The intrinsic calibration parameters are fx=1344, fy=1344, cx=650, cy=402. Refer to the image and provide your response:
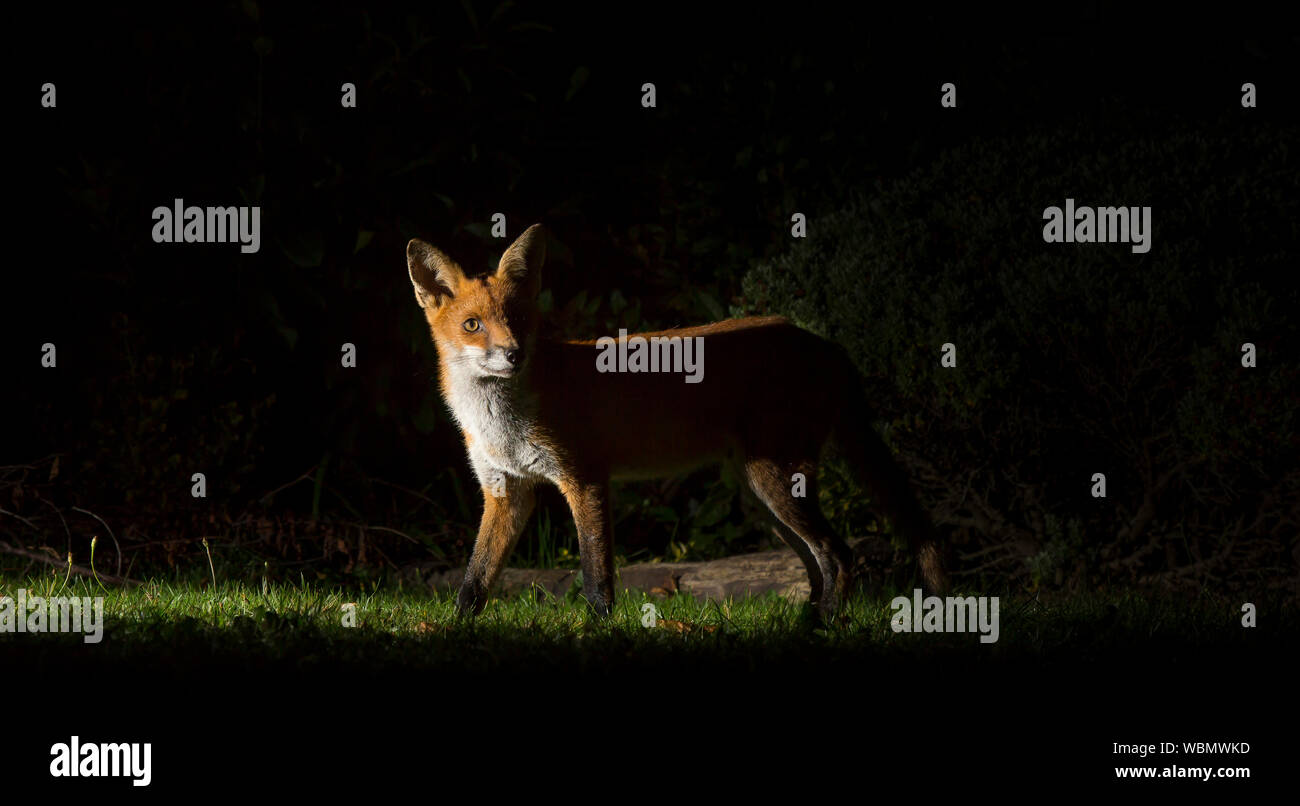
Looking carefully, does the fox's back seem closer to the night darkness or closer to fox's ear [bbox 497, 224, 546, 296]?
fox's ear [bbox 497, 224, 546, 296]

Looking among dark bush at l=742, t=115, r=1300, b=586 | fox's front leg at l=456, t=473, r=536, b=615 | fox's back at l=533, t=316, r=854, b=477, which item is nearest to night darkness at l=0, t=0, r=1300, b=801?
dark bush at l=742, t=115, r=1300, b=586

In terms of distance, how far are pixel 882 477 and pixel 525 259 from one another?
2.03 m

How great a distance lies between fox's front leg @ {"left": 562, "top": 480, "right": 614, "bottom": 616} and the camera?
5.99 m

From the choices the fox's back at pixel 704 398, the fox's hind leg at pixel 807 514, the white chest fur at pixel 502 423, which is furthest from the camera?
the fox's back at pixel 704 398

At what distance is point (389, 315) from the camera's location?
8688mm

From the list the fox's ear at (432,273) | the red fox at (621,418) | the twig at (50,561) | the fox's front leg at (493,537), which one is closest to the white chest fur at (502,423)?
the red fox at (621,418)

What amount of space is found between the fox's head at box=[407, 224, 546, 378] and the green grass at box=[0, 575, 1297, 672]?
118 centimetres

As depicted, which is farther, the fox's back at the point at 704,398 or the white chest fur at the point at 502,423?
the fox's back at the point at 704,398

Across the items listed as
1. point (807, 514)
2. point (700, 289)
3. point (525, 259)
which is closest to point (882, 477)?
point (807, 514)

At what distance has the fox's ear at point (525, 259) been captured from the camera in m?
6.16

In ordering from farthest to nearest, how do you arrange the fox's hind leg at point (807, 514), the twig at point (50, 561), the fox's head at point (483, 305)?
the twig at point (50, 561)
the fox's hind leg at point (807, 514)
the fox's head at point (483, 305)

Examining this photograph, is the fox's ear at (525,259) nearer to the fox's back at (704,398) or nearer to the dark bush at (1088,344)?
the fox's back at (704,398)

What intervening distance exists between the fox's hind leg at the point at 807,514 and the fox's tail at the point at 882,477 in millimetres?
375

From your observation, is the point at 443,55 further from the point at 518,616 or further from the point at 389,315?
the point at 518,616
